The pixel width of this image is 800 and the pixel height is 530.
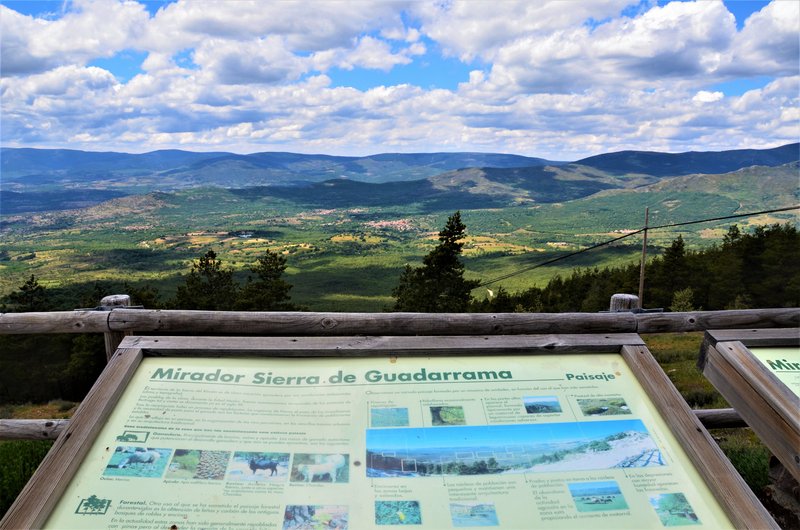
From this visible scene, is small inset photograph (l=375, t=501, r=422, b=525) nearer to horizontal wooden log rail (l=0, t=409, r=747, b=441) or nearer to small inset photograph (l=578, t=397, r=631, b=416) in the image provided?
small inset photograph (l=578, t=397, r=631, b=416)

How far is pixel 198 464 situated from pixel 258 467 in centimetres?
29

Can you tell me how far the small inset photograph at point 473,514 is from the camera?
241cm

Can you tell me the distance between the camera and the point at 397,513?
2430 mm

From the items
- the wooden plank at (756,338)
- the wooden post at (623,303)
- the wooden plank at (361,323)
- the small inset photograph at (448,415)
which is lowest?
the small inset photograph at (448,415)

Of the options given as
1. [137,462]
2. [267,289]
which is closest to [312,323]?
[137,462]

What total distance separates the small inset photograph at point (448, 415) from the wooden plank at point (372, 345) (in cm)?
43

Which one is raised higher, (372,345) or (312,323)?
(312,323)

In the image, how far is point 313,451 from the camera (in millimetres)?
2656

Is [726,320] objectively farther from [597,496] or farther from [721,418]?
[597,496]

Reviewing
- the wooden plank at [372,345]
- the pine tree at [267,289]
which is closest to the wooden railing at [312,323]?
the wooden plank at [372,345]

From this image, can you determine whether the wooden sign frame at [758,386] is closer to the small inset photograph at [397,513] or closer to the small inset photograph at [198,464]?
the small inset photograph at [397,513]

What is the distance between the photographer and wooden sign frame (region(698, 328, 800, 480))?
266 cm

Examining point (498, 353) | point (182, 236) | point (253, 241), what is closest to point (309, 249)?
point (253, 241)

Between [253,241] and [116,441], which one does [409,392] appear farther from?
[253,241]
